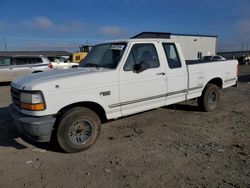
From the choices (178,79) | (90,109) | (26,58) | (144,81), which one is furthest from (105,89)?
(26,58)

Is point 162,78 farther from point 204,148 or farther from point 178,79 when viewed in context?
point 204,148

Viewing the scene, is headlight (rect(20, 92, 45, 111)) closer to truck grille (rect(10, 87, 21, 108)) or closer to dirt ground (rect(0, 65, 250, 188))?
truck grille (rect(10, 87, 21, 108))

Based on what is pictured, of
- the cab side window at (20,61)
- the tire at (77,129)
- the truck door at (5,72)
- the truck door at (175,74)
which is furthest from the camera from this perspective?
the cab side window at (20,61)

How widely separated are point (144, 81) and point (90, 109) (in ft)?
4.30

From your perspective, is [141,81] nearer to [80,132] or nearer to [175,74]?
[175,74]

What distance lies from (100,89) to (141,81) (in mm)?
998

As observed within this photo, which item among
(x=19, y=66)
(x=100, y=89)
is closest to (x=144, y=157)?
(x=100, y=89)

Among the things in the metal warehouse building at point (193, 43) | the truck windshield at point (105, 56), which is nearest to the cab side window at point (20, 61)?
the truck windshield at point (105, 56)

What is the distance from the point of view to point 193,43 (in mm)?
41281

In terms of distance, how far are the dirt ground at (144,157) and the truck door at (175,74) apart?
28.1 inches

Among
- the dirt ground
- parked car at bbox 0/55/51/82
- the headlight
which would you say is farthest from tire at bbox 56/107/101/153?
parked car at bbox 0/55/51/82

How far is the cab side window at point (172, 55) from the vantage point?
5949mm

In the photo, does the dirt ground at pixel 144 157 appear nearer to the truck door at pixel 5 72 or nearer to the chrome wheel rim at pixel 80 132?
the chrome wheel rim at pixel 80 132

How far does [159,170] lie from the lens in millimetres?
3926
